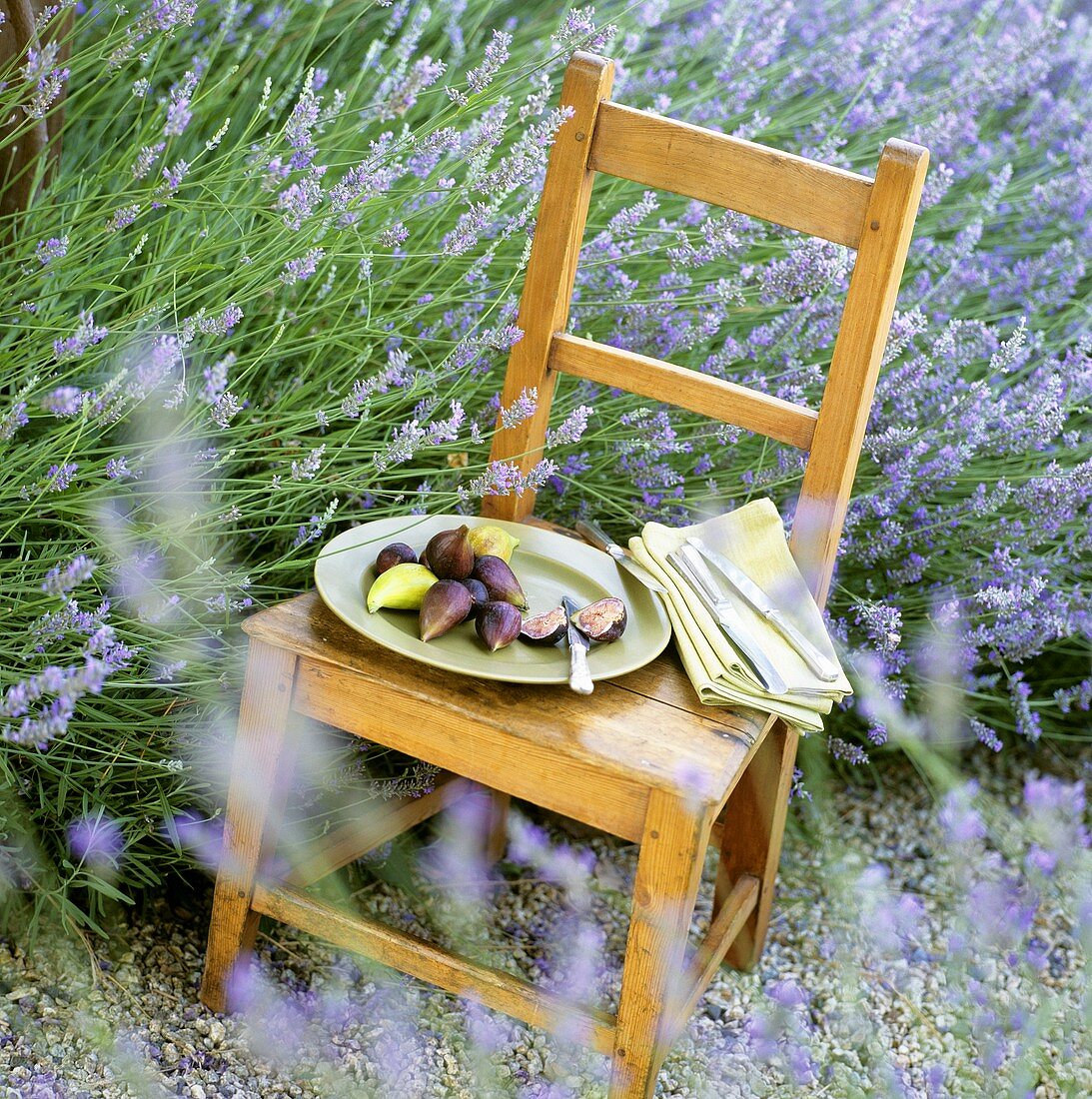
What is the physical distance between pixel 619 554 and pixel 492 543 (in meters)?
0.16

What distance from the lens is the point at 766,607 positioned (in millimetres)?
1459

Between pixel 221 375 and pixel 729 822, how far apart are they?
971mm

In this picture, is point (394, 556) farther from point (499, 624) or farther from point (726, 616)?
point (726, 616)

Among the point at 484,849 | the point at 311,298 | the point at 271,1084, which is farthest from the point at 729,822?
the point at 311,298

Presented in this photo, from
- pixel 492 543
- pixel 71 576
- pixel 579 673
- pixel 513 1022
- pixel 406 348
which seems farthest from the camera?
pixel 406 348

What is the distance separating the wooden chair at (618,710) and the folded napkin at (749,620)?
0.09 ft

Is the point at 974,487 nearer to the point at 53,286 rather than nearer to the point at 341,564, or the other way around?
the point at 341,564

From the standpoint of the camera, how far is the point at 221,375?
1.12 metres

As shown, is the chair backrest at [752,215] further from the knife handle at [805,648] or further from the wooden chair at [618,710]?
the knife handle at [805,648]

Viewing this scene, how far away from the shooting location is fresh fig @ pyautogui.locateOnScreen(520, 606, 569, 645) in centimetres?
136

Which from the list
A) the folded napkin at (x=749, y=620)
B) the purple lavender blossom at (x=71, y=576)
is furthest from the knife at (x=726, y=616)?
the purple lavender blossom at (x=71, y=576)

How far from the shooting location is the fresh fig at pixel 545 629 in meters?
1.36

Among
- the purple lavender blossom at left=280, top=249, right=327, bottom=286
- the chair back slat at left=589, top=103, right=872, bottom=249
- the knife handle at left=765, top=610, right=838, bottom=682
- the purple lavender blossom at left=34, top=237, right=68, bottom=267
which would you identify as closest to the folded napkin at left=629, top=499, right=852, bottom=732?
the knife handle at left=765, top=610, right=838, bottom=682

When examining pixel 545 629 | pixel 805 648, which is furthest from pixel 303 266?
pixel 805 648
